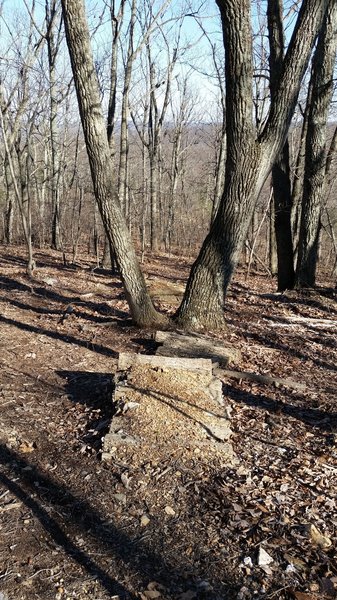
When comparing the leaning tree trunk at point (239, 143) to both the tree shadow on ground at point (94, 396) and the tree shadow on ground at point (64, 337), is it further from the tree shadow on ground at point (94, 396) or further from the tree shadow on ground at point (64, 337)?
the tree shadow on ground at point (94, 396)

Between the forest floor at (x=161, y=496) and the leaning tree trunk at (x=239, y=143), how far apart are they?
47.6 inches

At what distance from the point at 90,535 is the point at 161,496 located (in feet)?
1.84

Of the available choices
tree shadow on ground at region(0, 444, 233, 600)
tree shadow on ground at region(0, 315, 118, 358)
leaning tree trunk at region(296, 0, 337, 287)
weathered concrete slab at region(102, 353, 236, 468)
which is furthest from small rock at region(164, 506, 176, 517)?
leaning tree trunk at region(296, 0, 337, 287)

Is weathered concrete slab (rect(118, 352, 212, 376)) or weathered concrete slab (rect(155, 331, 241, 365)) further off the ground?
weathered concrete slab (rect(118, 352, 212, 376))

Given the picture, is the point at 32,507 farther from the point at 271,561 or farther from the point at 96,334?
the point at 96,334

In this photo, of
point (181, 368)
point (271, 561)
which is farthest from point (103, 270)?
point (271, 561)

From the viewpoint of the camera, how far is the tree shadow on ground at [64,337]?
5969 mm

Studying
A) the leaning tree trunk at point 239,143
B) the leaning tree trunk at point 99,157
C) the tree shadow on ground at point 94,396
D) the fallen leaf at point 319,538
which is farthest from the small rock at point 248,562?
the leaning tree trunk at point 99,157

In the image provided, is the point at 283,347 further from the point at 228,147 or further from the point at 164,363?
the point at 228,147

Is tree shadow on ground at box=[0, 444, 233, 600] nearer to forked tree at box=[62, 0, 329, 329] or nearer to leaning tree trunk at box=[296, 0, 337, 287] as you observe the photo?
forked tree at box=[62, 0, 329, 329]

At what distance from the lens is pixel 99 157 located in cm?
589

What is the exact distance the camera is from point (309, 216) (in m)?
9.41

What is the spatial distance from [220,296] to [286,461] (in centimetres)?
315

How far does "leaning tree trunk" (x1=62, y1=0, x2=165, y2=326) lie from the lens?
18.0 ft
